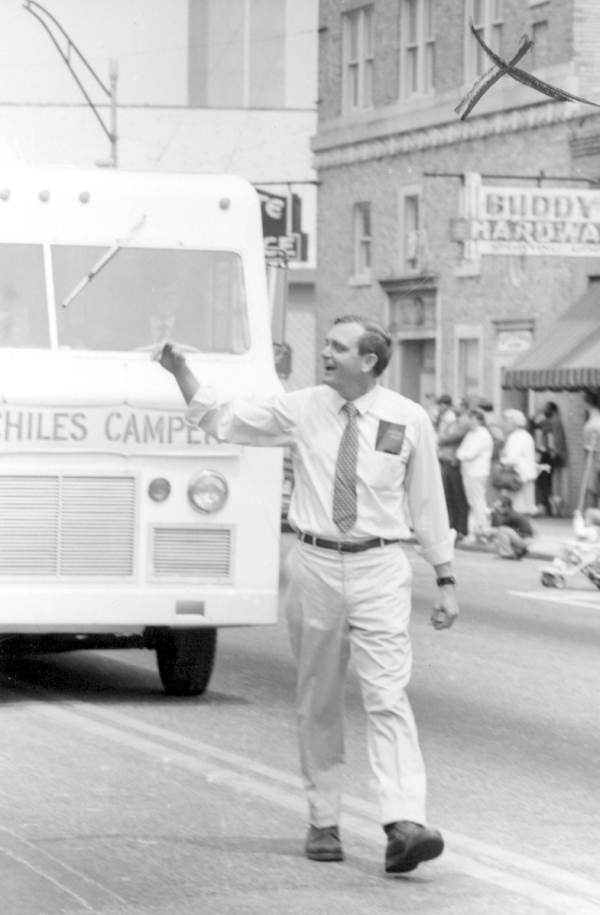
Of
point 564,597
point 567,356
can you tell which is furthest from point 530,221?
point 564,597

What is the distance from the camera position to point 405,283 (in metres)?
42.3

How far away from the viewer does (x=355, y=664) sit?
7.86m

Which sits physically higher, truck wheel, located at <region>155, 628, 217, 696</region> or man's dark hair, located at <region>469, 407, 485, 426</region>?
man's dark hair, located at <region>469, 407, 485, 426</region>

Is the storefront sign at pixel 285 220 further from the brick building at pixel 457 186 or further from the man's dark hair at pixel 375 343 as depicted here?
the man's dark hair at pixel 375 343

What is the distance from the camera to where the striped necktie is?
7.84 meters

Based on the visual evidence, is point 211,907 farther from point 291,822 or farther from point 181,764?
point 181,764

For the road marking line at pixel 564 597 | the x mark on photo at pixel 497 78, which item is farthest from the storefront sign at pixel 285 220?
the x mark on photo at pixel 497 78

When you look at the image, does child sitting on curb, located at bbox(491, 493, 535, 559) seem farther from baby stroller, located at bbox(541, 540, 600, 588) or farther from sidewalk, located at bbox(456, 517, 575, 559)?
baby stroller, located at bbox(541, 540, 600, 588)

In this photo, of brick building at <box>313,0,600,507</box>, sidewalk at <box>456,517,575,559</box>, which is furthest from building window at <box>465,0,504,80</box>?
sidewalk at <box>456,517,575,559</box>

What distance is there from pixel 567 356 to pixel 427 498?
89.9 feet

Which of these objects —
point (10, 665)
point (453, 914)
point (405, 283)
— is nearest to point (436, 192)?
point (405, 283)

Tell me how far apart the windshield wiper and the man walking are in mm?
4294

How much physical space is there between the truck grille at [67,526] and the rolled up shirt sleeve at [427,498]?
152 inches

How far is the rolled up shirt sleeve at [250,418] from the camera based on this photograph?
8023 mm
